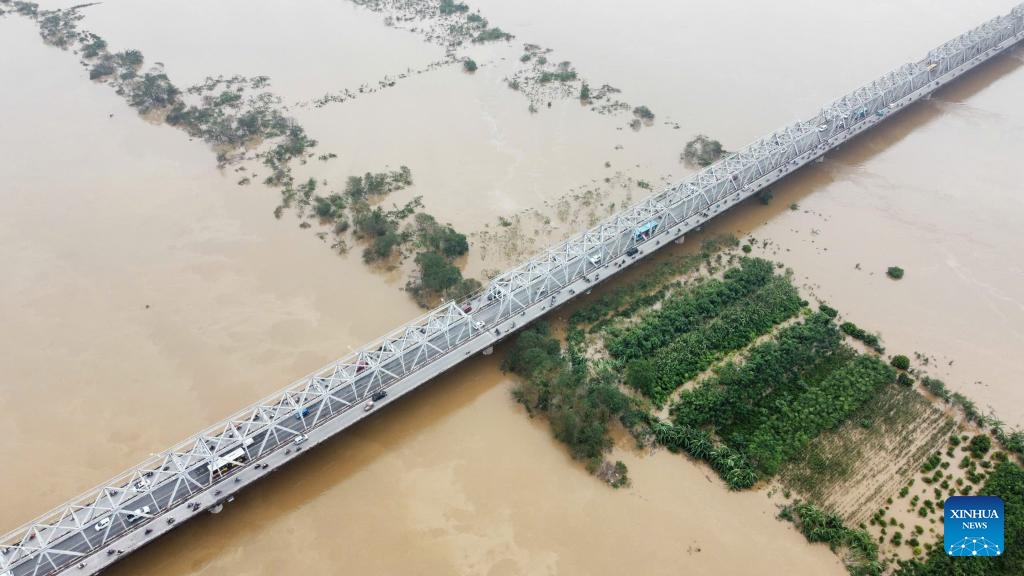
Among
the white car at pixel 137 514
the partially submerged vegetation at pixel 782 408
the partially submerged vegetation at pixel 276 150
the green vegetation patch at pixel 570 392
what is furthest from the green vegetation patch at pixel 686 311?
the white car at pixel 137 514

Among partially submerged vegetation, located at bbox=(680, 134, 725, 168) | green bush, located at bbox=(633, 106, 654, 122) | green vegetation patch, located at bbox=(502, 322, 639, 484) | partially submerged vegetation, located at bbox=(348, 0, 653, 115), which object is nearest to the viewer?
green vegetation patch, located at bbox=(502, 322, 639, 484)

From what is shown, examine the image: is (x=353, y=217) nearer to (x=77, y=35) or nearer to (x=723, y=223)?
(x=723, y=223)

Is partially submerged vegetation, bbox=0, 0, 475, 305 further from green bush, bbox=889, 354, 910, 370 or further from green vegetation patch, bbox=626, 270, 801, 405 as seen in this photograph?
green bush, bbox=889, 354, 910, 370

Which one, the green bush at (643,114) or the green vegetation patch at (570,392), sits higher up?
the green bush at (643,114)

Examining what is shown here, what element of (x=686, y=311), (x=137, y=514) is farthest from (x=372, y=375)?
(x=686, y=311)

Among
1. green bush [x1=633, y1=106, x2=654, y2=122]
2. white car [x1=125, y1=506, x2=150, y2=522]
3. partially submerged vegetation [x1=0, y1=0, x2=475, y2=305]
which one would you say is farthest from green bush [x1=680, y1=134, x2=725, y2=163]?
white car [x1=125, y1=506, x2=150, y2=522]

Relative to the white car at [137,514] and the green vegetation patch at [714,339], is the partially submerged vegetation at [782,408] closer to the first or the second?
the green vegetation patch at [714,339]

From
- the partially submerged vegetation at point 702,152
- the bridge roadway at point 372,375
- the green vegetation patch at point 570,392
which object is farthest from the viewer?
the partially submerged vegetation at point 702,152

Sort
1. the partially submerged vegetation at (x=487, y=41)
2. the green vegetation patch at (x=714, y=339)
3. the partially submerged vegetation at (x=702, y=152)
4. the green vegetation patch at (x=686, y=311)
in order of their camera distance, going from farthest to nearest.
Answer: the partially submerged vegetation at (x=487, y=41)
the partially submerged vegetation at (x=702, y=152)
the green vegetation patch at (x=686, y=311)
the green vegetation patch at (x=714, y=339)
